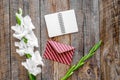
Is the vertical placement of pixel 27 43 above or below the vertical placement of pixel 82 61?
above

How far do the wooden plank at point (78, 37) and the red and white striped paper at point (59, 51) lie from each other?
3cm

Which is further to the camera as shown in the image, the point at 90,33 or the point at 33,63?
the point at 90,33

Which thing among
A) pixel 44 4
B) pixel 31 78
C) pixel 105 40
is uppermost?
pixel 44 4

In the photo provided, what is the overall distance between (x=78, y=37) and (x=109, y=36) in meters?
0.16

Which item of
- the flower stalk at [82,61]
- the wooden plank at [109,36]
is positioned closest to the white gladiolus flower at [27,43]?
the flower stalk at [82,61]

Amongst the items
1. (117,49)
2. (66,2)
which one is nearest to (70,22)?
(66,2)

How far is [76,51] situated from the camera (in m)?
1.99

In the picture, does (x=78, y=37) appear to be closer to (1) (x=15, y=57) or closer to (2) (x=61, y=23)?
(2) (x=61, y=23)

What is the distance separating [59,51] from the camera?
1950 millimetres

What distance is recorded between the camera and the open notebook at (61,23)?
1.97 metres

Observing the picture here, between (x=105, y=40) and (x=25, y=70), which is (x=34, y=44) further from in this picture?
(x=105, y=40)

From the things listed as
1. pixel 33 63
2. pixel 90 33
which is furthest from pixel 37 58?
pixel 90 33

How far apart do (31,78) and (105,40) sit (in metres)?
0.42

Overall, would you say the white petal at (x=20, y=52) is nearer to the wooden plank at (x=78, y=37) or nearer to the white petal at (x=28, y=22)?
the white petal at (x=28, y=22)
